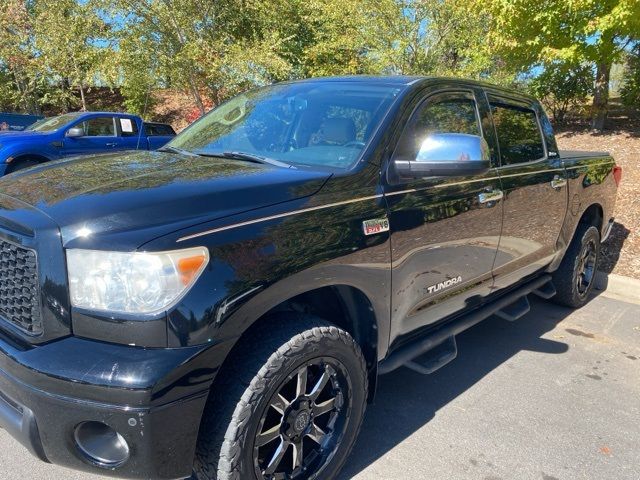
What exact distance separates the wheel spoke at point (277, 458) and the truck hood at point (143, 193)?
0.97 m

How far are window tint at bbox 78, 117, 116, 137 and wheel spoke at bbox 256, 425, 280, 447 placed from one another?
1031 cm

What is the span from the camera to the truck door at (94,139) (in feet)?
34.6

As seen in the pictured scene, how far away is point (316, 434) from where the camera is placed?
7.62 feet

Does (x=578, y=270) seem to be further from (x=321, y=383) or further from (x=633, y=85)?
(x=633, y=85)

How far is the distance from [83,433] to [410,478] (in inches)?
59.6

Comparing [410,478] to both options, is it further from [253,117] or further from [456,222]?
[253,117]

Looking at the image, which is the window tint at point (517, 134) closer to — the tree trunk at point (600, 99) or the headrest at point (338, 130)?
the headrest at point (338, 130)

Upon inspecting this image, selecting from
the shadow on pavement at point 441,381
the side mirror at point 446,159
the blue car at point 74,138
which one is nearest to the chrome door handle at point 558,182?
the shadow on pavement at point 441,381

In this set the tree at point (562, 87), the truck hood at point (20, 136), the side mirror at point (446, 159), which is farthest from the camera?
the tree at point (562, 87)

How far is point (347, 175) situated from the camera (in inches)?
94.3

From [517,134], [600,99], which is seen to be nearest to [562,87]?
[600,99]

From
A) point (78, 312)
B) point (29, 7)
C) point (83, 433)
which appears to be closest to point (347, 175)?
point (78, 312)

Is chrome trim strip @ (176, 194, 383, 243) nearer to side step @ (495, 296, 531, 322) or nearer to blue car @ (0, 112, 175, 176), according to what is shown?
side step @ (495, 296, 531, 322)

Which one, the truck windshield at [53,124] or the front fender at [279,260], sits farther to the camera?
the truck windshield at [53,124]
